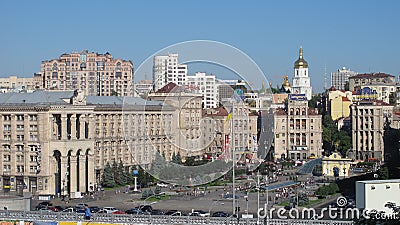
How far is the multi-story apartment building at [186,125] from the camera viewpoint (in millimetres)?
42256

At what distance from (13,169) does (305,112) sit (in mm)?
27312

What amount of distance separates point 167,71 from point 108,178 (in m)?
12.2

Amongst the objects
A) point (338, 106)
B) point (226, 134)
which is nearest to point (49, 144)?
point (226, 134)

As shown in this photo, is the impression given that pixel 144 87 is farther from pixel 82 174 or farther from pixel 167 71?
pixel 82 174

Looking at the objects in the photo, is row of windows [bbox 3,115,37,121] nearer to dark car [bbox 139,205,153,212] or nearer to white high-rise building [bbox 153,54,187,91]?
white high-rise building [bbox 153,54,187,91]

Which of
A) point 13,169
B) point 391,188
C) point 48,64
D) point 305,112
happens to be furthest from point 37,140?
point 48,64

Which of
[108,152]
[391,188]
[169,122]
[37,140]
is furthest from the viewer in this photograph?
[169,122]

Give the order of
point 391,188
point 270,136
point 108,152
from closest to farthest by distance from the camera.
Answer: point 391,188
point 108,152
point 270,136

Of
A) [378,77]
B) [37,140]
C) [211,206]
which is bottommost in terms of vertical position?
[211,206]

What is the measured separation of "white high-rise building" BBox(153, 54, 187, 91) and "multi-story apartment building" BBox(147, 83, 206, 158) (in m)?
9.50

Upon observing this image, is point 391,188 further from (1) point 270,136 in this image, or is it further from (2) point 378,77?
→ (2) point 378,77

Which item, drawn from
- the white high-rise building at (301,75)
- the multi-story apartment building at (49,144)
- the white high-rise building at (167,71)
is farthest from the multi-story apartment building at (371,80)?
the white high-rise building at (167,71)

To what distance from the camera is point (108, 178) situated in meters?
41.3

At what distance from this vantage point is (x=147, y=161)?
146ft
